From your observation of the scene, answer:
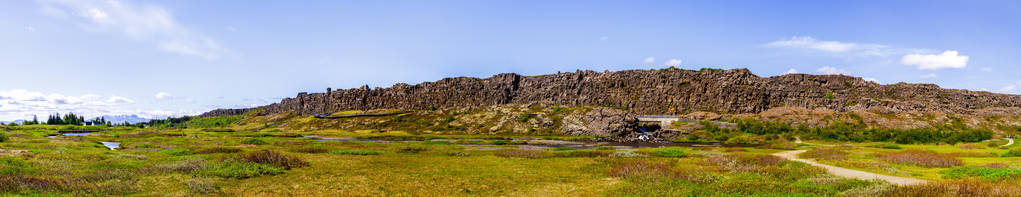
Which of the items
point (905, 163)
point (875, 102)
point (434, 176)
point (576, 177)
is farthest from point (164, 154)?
point (875, 102)

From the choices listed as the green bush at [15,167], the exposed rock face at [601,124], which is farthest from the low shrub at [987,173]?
the exposed rock face at [601,124]

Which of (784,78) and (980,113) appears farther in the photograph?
(784,78)

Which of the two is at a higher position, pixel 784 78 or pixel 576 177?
pixel 784 78

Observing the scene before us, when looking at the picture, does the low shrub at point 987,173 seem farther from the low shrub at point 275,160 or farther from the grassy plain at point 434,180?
the low shrub at point 275,160

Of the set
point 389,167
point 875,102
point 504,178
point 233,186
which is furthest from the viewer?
point 875,102

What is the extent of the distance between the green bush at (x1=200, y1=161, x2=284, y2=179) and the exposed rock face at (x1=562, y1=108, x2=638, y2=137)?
11727 cm

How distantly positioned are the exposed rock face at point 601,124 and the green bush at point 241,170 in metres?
117

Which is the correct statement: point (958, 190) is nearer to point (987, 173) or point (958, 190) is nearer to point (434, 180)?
point (987, 173)

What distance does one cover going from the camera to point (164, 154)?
165 ft

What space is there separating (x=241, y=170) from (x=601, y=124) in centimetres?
12941

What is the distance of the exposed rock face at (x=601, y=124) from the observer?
478 ft

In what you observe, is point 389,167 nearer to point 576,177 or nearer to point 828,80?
point 576,177

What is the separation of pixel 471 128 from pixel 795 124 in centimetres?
11289

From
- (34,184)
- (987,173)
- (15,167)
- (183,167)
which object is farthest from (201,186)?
(987,173)
